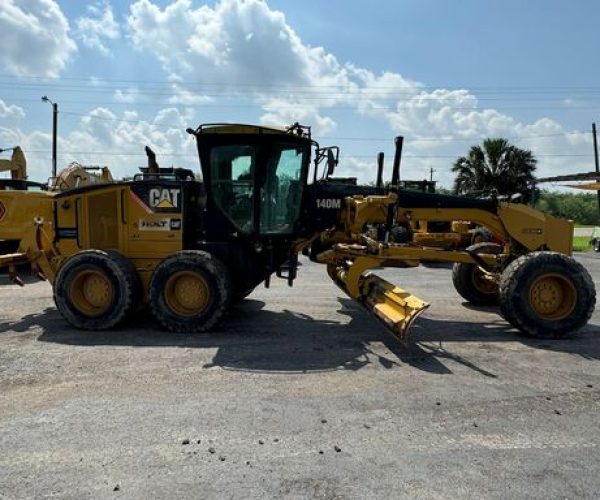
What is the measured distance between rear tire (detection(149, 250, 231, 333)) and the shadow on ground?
203mm

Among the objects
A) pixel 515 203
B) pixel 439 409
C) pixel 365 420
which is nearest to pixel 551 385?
pixel 439 409

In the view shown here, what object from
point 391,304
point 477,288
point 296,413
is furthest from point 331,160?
point 296,413

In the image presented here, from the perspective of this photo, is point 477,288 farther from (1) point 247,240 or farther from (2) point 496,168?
(2) point 496,168

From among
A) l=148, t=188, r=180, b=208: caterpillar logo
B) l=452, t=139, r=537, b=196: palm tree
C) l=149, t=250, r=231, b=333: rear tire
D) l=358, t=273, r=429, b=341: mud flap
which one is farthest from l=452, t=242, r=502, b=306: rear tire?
l=452, t=139, r=537, b=196: palm tree

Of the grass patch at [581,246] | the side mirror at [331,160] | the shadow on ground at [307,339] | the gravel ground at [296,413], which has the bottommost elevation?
the gravel ground at [296,413]

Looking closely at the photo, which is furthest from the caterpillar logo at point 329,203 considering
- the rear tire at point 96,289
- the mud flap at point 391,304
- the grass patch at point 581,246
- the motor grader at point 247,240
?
the grass patch at point 581,246

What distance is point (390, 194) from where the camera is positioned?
8.56 m

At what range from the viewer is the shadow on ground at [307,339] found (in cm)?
645

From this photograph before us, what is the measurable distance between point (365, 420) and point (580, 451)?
158 cm

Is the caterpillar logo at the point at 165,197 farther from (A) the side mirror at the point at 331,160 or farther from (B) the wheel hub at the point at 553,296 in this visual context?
(B) the wheel hub at the point at 553,296

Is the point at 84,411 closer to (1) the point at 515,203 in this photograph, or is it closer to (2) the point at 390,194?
(2) the point at 390,194

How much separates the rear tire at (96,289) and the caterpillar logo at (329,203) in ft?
9.31

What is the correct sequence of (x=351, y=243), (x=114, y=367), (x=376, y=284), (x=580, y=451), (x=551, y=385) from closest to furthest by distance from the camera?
(x=580, y=451) < (x=551, y=385) < (x=114, y=367) < (x=376, y=284) < (x=351, y=243)

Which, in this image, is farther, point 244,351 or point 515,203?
point 515,203
